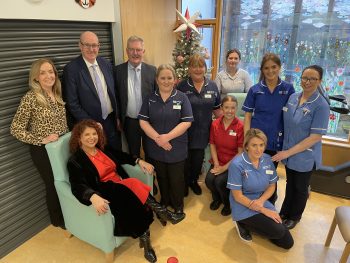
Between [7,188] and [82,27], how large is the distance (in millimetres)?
1629

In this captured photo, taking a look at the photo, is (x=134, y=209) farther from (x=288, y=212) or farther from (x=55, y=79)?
(x=288, y=212)

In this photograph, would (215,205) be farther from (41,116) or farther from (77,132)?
(41,116)

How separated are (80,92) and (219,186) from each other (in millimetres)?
1592

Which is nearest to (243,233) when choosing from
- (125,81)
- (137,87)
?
(137,87)

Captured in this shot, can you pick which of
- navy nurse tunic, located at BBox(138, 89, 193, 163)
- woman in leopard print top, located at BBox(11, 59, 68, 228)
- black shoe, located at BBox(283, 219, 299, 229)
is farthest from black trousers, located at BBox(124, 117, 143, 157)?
black shoe, located at BBox(283, 219, 299, 229)

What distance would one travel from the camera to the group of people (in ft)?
6.82

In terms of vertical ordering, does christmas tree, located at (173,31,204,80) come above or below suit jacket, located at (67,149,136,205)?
above

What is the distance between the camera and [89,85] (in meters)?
2.39

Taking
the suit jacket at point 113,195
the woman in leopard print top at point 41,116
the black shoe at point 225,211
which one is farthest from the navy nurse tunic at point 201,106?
the woman in leopard print top at point 41,116

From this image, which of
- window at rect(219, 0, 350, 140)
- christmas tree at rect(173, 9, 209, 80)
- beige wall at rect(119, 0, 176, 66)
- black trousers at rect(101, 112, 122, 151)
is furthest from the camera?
christmas tree at rect(173, 9, 209, 80)

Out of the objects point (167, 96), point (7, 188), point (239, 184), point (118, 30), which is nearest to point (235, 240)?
point (239, 184)

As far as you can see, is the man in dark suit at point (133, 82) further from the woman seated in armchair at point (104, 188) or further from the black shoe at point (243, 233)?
the black shoe at point (243, 233)

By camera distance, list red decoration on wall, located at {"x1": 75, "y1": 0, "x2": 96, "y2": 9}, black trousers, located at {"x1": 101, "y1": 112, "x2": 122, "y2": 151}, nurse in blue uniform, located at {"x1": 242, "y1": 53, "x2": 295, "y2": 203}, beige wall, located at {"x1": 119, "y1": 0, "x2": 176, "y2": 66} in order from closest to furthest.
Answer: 1. nurse in blue uniform, located at {"x1": 242, "y1": 53, "x2": 295, "y2": 203}
2. red decoration on wall, located at {"x1": 75, "y1": 0, "x2": 96, "y2": 9}
3. black trousers, located at {"x1": 101, "y1": 112, "x2": 122, "y2": 151}
4. beige wall, located at {"x1": 119, "y1": 0, "x2": 176, "y2": 66}

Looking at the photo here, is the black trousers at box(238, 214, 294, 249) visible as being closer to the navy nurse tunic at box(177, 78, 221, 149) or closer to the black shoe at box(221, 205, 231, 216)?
the black shoe at box(221, 205, 231, 216)
